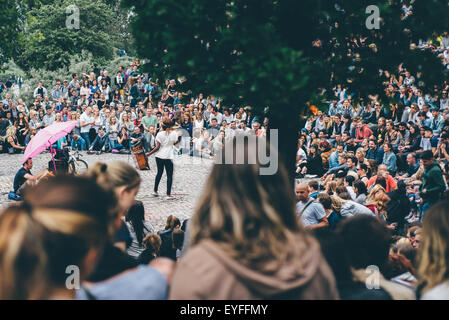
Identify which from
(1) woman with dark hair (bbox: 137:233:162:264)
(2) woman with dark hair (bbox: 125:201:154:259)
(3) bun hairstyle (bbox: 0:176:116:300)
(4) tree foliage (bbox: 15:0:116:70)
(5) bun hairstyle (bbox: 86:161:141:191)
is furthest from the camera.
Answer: (4) tree foliage (bbox: 15:0:116:70)

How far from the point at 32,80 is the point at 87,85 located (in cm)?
561

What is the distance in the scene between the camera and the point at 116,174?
3.23 meters

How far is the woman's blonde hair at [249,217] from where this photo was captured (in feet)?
6.31

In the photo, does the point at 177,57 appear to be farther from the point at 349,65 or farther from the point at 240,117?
the point at 240,117

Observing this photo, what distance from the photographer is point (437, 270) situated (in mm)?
2336

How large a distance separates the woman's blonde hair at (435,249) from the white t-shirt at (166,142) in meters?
9.42

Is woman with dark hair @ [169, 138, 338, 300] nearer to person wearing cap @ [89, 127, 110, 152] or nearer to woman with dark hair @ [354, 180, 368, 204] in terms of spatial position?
woman with dark hair @ [354, 180, 368, 204]

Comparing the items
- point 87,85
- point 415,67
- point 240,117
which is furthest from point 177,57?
point 87,85

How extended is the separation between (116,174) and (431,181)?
692 centimetres

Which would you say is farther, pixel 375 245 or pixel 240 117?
pixel 240 117

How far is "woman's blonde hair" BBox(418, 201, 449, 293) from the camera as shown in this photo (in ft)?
7.63

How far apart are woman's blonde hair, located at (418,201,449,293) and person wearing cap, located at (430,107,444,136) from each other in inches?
517

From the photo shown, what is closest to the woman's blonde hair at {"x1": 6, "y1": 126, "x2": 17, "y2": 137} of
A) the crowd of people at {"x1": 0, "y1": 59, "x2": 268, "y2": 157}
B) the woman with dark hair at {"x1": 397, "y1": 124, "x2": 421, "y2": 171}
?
the crowd of people at {"x1": 0, "y1": 59, "x2": 268, "y2": 157}

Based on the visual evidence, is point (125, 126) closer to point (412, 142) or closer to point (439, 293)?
point (412, 142)
